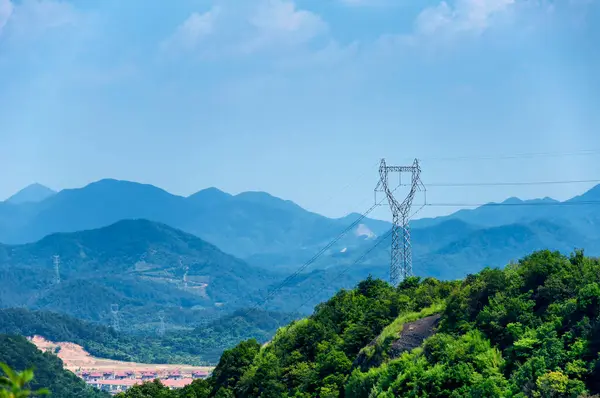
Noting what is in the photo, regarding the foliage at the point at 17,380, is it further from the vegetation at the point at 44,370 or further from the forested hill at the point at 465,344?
the vegetation at the point at 44,370

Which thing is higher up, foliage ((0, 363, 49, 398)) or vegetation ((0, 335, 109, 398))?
foliage ((0, 363, 49, 398))

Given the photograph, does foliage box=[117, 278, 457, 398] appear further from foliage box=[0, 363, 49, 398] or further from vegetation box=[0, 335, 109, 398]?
vegetation box=[0, 335, 109, 398]

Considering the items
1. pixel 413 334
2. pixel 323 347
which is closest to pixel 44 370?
pixel 323 347

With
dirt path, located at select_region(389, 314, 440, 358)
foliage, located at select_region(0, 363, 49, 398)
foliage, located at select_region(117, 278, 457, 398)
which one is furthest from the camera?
foliage, located at select_region(117, 278, 457, 398)

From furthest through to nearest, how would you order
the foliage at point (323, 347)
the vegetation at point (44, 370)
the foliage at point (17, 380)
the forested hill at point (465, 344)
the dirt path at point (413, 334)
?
the vegetation at point (44, 370)
the foliage at point (323, 347)
the dirt path at point (413, 334)
the forested hill at point (465, 344)
the foliage at point (17, 380)

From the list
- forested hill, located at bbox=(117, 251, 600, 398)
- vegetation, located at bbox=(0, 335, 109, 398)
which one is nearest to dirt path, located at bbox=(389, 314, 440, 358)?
forested hill, located at bbox=(117, 251, 600, 398)

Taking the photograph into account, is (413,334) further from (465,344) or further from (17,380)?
(17,380)

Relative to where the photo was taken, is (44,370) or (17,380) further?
(44,370)

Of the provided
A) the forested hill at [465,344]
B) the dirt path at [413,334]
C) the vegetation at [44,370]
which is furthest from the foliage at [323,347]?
the vegetation at [44,370]
